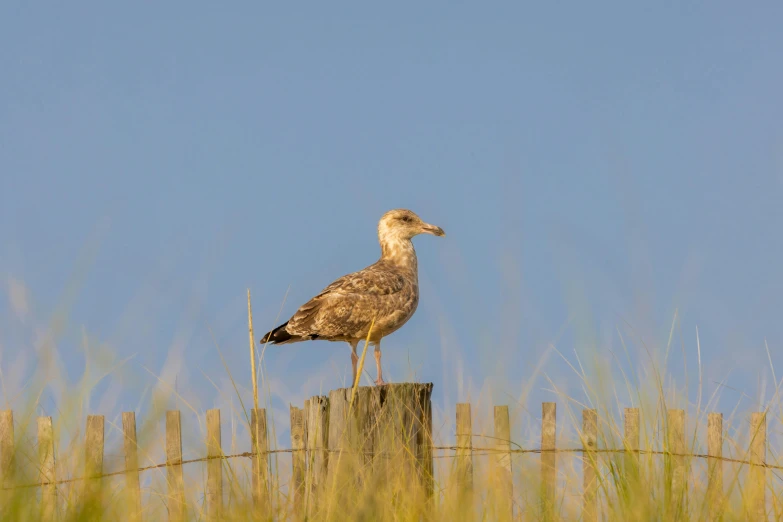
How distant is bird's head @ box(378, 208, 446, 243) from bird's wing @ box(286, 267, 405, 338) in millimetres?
955

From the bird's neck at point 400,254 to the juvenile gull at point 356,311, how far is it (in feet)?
1.02

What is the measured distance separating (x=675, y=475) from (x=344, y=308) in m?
3.56

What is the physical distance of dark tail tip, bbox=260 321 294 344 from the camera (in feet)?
24.3

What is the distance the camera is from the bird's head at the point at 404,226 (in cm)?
848

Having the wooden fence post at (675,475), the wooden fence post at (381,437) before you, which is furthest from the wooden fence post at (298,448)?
the wooden fence post at (675,475)

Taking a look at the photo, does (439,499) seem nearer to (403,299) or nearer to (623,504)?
(623,504)

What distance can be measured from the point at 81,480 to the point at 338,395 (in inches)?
61.8

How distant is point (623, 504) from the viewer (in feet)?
12.6

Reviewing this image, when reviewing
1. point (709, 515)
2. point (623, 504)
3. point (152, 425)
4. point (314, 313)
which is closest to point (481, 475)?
point (623, 504)

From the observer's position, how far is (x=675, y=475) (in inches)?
165

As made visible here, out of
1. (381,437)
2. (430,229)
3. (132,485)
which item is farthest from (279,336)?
(132,485)

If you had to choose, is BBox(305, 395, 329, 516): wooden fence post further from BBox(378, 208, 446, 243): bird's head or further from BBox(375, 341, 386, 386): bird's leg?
BBox(378, 208, 446, 243): bird's head

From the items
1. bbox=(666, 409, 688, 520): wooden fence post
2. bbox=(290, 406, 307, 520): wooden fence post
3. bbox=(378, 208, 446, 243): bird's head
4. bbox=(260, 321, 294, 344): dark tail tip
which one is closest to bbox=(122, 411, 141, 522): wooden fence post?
bbox=(290, 406, 307, 520): wooden fence post

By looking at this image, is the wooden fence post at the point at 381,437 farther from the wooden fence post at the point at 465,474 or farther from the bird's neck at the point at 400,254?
the bird's neck at the point at 400,254
